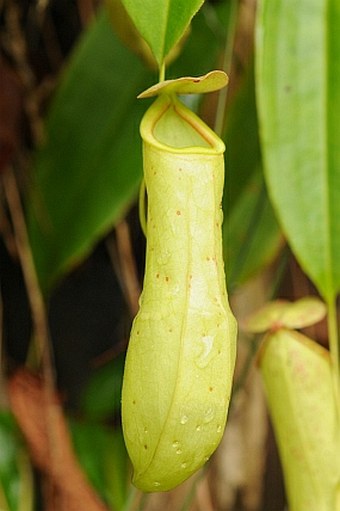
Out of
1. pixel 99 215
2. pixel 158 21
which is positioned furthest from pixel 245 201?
pixel 158 21

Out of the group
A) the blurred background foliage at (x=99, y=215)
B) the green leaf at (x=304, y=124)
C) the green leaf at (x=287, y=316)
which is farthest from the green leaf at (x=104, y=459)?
the green leaf at (x=304, y=124)

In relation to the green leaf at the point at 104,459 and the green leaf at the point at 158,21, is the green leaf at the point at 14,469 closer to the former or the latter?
the green leaf at the point at 104,459

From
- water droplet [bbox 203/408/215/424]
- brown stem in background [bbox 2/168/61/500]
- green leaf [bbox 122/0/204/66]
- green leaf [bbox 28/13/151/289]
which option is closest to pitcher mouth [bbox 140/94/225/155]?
green leaf [bbox 122/0/204/66]

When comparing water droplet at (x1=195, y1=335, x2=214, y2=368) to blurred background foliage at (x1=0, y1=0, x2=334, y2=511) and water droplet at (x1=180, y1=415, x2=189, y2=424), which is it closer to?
water droplet at (x1=180, y1=415, x2=189, y2=424)

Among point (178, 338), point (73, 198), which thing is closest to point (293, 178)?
point (178, 338)

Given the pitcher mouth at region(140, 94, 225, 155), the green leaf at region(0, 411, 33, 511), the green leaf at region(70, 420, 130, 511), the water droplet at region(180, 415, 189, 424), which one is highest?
the pitcher mouth at region(140, 94, 225, 155)

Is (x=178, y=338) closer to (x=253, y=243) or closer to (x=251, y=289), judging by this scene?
(x=253, y=243)

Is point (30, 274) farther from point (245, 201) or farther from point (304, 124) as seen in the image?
point (304, 124)
